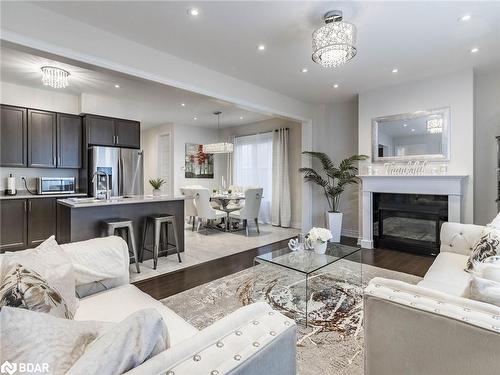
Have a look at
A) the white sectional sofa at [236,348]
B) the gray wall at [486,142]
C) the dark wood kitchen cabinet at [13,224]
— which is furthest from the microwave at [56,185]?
the gray wall at [486,142]

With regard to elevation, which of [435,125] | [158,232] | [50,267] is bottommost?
[158,232]

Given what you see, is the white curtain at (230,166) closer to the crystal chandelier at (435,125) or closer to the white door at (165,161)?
the white door at (165,161)

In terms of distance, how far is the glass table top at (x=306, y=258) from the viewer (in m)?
2.43

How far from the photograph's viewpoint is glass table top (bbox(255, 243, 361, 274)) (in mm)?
2434

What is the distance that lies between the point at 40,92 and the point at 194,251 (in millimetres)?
3930

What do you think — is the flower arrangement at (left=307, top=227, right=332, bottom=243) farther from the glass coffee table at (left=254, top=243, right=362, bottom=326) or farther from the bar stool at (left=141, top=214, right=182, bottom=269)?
the bar stool at (left=141, top=214, right=182, bottom=269)

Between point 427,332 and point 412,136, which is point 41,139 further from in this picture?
point 412,136

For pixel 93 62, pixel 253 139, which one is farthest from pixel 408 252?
pixel 93 62

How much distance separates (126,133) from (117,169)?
2.61 feet

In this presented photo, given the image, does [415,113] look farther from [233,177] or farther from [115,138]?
[115,138]

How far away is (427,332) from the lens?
1.09 metres

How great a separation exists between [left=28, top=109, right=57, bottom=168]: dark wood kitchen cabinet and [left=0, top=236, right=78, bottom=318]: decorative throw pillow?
13.4 ft

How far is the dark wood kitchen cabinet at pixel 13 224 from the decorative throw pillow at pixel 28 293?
3.93 metres

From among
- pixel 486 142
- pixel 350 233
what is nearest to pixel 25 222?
pixel 350 233
